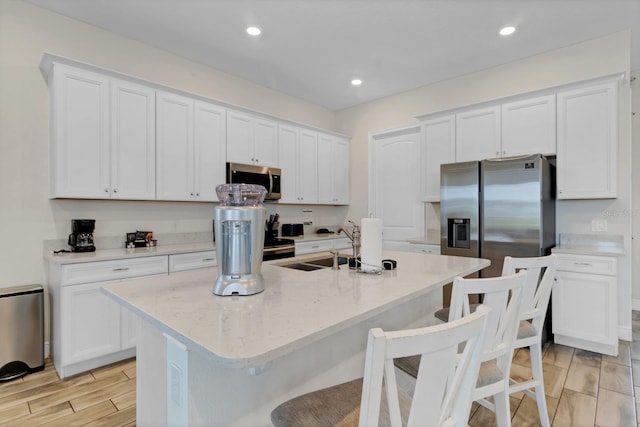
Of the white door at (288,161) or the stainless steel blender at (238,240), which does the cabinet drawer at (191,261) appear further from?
the stainless steel blender at (238,240)

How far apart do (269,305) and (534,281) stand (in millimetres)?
1336

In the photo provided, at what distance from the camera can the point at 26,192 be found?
2.70 m

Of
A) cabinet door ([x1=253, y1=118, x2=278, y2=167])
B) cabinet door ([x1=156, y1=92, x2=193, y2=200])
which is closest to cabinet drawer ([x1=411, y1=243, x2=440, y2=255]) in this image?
cabinet door ([x1=253, y1=118, x2=278, y2=167])

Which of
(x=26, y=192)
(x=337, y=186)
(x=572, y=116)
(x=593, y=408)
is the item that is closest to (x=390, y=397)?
(x=593, y=408)

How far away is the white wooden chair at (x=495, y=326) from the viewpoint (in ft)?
3.83

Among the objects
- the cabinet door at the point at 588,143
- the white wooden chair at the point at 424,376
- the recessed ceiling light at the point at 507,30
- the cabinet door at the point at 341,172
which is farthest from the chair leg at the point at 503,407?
the cabinet door at the point at 341,172

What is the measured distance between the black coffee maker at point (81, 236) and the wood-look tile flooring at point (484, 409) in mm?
964

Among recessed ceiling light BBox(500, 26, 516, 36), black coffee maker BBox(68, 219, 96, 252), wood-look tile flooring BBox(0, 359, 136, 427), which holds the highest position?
recessed ceiling light BBox(500, 26, 516, 36)

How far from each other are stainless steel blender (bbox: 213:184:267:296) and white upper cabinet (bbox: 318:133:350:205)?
3.53m

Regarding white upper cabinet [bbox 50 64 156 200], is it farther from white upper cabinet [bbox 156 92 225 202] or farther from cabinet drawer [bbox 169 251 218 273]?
cabinet drawer [bbox 169 251 218 273]

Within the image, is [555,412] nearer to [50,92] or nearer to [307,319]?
[307,319]

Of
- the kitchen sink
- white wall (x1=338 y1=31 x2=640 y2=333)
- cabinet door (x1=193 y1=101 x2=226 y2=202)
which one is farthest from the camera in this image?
cabinet door (x1=193 y1=101 x2=226 y2=202)

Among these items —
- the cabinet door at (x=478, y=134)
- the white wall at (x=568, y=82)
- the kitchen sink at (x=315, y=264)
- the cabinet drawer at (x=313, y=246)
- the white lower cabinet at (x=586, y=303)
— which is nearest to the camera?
the kitchen sink at (x=315, y=264)

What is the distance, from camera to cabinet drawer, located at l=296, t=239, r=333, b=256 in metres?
4.12
